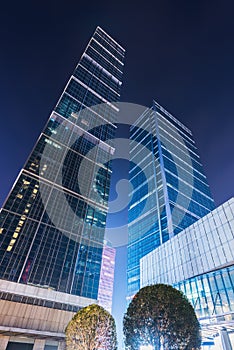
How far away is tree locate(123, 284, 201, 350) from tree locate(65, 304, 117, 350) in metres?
3.66

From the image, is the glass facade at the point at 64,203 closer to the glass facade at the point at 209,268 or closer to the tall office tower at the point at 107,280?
the glass facade at the point at 209,268

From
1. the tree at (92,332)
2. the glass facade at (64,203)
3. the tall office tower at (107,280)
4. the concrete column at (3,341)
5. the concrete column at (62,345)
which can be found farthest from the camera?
the tall office tower at (107,280)

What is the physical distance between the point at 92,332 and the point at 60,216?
34258mm

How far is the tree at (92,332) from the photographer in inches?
787

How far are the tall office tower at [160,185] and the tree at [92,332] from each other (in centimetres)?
4447

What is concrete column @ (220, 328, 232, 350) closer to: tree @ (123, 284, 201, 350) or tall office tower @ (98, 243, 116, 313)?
tree @ (123, 284, 201, 350)

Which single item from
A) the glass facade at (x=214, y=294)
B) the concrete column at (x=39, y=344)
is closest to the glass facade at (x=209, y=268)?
the glass facade at (x=214, y=294)

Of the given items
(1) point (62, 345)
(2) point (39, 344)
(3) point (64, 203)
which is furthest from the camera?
(3) point (64, 203)

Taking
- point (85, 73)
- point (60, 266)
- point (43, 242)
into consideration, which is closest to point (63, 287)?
point (60, 266)

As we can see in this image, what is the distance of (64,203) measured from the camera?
55062mm

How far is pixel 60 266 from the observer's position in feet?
146

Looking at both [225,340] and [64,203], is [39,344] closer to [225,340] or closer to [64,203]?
[64,203]

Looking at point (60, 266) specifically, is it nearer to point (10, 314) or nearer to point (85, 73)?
point (10, 314)

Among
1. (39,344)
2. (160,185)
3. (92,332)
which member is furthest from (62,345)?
(160,185)
